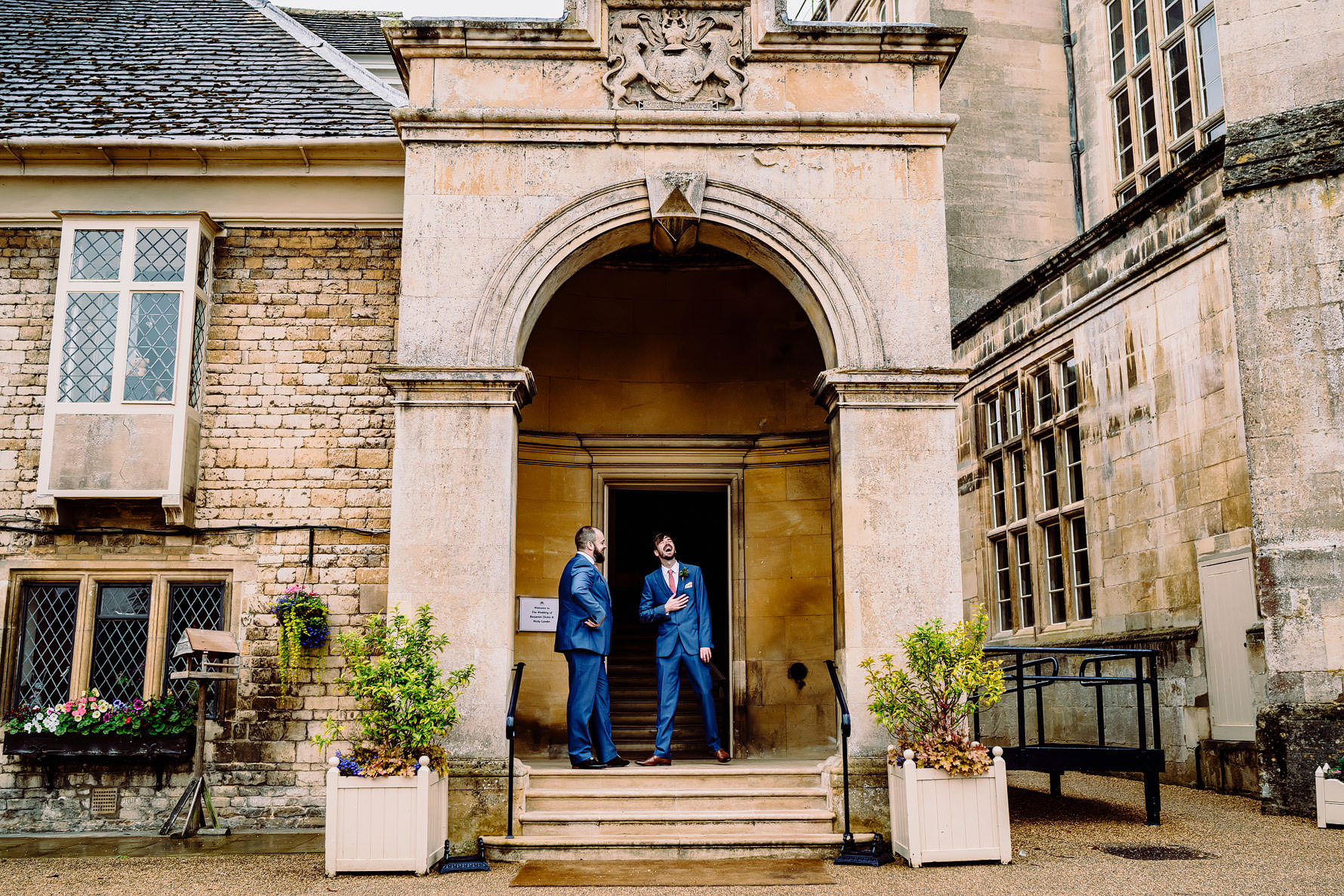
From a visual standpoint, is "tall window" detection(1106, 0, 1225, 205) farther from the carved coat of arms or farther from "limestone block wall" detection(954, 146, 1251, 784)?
the carved coat of arms

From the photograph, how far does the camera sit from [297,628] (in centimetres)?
866

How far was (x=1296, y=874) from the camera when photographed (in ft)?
19.8

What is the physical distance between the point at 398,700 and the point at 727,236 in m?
4.03

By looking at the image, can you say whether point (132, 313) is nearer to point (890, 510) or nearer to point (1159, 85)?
point (890, 510)

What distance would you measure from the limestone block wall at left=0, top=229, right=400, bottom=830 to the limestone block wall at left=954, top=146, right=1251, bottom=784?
22.6 ft

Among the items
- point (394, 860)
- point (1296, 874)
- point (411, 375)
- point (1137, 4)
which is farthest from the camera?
point (1137, 4)

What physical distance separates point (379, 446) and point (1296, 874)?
6943 millimetres

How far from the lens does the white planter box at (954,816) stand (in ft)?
22.2

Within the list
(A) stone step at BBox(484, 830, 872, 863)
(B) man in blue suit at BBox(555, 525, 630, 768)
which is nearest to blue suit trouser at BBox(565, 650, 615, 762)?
(B) man in blue suit at BBox(555, 525, 630, 768)

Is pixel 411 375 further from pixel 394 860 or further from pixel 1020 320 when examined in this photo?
pixel 1020 320

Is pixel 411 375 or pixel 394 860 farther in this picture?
pixel 411 375

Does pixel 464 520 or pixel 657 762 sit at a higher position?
pixel 464 520

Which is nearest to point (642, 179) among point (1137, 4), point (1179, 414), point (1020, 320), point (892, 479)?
point (892, 479)

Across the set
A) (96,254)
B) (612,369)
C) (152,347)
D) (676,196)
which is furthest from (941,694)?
(96,254)
